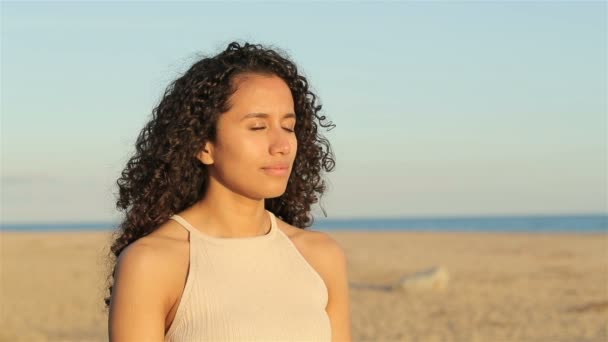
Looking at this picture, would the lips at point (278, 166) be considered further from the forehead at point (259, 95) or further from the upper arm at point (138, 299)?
the upper arm at point (138, 299)

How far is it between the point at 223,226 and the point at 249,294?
0.29m

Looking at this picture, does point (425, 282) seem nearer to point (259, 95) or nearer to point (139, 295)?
point (259, 95)

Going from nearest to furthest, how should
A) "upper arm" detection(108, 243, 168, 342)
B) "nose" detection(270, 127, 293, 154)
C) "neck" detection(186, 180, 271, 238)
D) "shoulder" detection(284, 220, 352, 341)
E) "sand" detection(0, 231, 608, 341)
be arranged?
"upper arm" detection(108, 243, 168, 342)
"nose" detection(270, 127, 293, 154)
"neck" detection(186, 180, 271, 238)
"shoulder" detection(284, 220, 352, 341)
"sand" detection(0, 231, 608, 341)

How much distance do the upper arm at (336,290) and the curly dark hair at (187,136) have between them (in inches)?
14.3


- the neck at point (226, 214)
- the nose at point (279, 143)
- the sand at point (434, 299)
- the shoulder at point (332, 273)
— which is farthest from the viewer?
the sand at point (434, 299)

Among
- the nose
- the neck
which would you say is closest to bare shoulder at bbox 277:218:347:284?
the neck

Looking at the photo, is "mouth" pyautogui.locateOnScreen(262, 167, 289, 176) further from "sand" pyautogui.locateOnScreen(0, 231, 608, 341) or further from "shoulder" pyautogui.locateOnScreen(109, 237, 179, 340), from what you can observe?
"sand" pyautogui.locateOnScreen(0, 231, 608, 341)

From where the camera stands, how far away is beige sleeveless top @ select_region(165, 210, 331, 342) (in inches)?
122

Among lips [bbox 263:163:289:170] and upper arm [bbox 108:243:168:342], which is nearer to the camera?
upper arm [bbox 108:243:168:342]

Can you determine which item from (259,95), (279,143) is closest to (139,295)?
(279,143)

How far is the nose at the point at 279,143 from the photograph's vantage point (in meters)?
3.17

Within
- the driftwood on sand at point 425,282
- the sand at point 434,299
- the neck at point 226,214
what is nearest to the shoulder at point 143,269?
the neck at point 226,214

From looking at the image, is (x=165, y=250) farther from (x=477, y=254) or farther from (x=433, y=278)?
(x=477, y=254)

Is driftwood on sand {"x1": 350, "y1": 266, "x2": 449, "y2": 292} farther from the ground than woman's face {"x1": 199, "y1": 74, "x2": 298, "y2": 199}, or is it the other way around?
woman's face {"x1": 199, "y1": 74, "x2": 298, "y2": 199}
